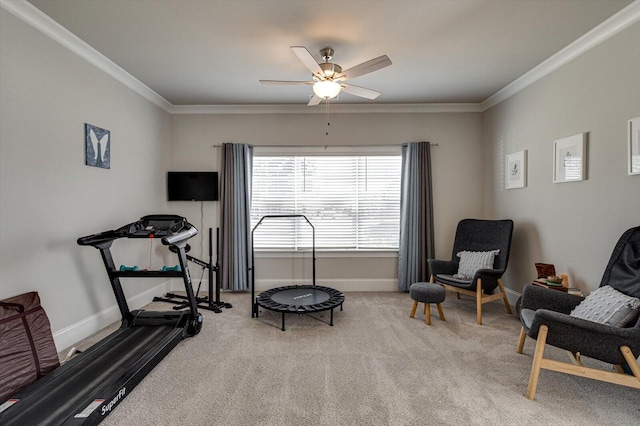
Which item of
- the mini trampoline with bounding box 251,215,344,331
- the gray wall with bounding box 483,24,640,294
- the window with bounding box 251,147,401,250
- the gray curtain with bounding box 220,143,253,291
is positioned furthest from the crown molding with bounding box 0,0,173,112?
the gray wall with bounding box 483,24,640,294

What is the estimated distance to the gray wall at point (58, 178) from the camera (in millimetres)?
2512

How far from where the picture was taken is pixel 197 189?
4.91 meters

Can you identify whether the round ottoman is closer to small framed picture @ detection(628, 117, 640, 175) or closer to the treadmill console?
small framed picture @ detection(628, 117, 640, 175)

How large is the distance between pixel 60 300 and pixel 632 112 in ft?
17.3

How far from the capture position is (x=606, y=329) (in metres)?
2.05

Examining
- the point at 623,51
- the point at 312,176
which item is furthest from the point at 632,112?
the point at 312,176

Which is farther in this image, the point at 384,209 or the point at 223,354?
the point at 384,209

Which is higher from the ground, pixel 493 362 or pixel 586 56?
pixel 586 56

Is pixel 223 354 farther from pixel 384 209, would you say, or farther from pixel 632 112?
pixel 632 112

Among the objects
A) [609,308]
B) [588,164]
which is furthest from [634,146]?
[609,308]

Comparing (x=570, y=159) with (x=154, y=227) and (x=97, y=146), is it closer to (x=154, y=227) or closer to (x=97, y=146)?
(x=154, y=227)

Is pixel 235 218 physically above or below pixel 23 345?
above

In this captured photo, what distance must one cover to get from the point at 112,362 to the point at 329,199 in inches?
135

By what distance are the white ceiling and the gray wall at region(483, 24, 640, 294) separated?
14.0 inches
